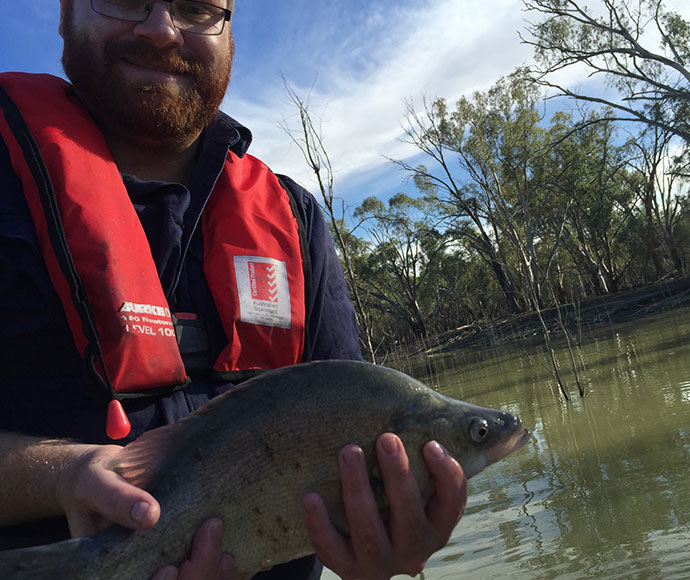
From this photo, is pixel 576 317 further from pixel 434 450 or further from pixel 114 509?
pixel 114 509

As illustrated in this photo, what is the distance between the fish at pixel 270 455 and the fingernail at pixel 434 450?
0.04 meters

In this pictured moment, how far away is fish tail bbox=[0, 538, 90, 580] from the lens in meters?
1.34

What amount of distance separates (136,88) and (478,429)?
1.67 metres

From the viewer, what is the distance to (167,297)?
6.94ft

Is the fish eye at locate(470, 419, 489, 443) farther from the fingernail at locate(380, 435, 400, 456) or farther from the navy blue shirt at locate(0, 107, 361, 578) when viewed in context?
the navy blue shirt at locate(0, 107, 361, 578)

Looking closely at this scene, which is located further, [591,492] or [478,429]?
[591,492]

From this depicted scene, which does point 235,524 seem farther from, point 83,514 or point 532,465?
point 532,465

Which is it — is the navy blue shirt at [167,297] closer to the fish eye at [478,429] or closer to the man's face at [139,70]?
the man's face at [139,70]

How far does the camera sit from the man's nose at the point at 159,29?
7.13 ft

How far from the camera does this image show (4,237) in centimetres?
183

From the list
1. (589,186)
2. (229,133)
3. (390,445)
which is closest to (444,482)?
(390,445)

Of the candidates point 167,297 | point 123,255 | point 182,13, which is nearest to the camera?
point 123,255

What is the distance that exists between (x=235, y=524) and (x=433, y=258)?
4057 centimetres

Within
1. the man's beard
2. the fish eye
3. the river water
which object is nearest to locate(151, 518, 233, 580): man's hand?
the fish eye
